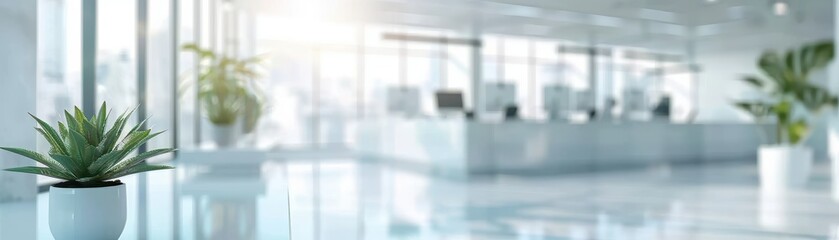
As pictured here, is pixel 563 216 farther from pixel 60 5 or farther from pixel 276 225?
pixel 60 5

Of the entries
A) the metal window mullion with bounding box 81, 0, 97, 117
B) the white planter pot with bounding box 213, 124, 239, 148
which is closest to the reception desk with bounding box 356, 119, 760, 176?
the white planter pot with bounding box 213, 124, 239, 148

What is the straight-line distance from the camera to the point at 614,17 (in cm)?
1259

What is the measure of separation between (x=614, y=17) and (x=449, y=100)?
210 inches

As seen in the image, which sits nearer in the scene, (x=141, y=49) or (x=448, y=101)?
(x=141, y=49)

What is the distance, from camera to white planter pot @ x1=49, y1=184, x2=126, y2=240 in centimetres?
177

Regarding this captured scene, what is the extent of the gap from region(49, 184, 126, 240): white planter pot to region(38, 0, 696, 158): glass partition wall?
3543 mm

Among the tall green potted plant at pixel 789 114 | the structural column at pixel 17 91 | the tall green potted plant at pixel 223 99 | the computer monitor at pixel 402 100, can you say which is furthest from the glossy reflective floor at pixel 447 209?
the computer monitor at pixel 402 100

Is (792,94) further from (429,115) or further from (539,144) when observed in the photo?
(429,115)

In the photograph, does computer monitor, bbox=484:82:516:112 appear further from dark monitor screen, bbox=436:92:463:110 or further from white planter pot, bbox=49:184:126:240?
white planter pot, bbox=49:184:126:240

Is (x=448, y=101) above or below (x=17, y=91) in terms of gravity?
above

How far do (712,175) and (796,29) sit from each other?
7.11m

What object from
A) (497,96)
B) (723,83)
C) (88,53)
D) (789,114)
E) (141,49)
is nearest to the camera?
(88,53)

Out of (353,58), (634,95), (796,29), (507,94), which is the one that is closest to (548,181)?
(507,94)

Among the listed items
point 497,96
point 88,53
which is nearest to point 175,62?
point 88,53
